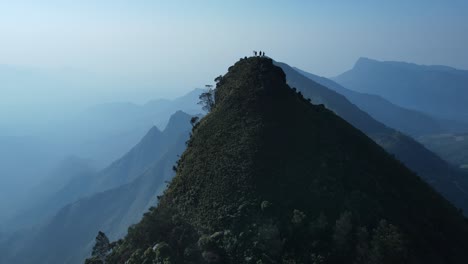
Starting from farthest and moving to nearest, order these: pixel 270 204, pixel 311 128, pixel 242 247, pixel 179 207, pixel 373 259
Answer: pixel 311 128
pixel 179 207
pixel 270 204
pixel 242 247
pixel 373 259

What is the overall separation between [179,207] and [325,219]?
19.5 meters

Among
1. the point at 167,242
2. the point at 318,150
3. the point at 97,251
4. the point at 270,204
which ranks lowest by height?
the point at 97,251

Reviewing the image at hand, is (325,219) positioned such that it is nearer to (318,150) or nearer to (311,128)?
(318,150)

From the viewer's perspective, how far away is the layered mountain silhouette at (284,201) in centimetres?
4256

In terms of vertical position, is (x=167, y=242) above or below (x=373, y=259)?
below

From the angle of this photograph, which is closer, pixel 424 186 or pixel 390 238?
pixel 390 238

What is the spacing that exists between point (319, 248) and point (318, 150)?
1856 centimetres

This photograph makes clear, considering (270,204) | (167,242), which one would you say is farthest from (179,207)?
(270,204)

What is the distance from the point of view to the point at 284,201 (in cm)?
4816

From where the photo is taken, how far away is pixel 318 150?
57969 millimetres

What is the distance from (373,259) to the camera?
40188 millimetres

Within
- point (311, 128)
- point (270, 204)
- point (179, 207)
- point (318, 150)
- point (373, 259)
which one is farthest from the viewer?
point (311, 128)

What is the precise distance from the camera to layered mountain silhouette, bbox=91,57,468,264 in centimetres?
4256

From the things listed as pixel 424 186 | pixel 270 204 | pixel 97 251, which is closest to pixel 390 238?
pixel 270 204
